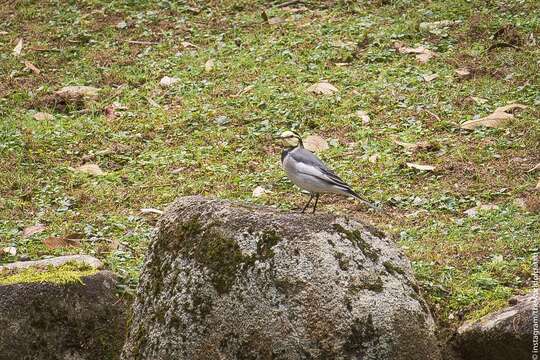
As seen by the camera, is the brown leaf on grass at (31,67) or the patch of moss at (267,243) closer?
the patch of moss at (267,243)

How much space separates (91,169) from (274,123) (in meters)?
2.02

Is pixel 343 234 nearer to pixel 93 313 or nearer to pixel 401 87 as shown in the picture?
pixel 93 313

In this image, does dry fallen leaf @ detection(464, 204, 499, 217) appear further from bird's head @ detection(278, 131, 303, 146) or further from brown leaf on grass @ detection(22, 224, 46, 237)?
brown leaf on grass @ detection(22, 224, 46, 237)

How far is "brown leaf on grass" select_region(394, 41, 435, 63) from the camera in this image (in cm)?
1066

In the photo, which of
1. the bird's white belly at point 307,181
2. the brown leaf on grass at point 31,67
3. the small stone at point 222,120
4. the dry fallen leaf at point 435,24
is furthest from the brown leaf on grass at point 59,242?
the dry fallen leaf at point 435,24

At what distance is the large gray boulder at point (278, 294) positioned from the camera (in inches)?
197

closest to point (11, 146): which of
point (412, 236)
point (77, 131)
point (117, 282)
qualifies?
point (77, 131)

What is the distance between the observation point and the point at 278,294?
5023 millimetres

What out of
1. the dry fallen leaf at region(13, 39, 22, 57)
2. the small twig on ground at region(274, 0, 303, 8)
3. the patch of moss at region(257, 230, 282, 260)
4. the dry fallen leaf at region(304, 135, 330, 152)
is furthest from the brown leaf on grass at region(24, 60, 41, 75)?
the patch of moss at region(257, 230, 282, 260)

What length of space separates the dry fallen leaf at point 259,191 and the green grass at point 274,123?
70mm

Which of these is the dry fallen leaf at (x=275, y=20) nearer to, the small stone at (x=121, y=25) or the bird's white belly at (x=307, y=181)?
the small stone at (x=121, y=25)

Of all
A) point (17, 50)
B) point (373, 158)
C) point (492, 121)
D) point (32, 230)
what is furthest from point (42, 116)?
point (492, 121)

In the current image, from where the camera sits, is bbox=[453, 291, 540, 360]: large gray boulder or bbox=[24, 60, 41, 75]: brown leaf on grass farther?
bbox=[24, 60, 41, 75]: brown leaf on grass

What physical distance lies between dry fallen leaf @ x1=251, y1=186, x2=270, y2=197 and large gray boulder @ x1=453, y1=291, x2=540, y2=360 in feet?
9.79
